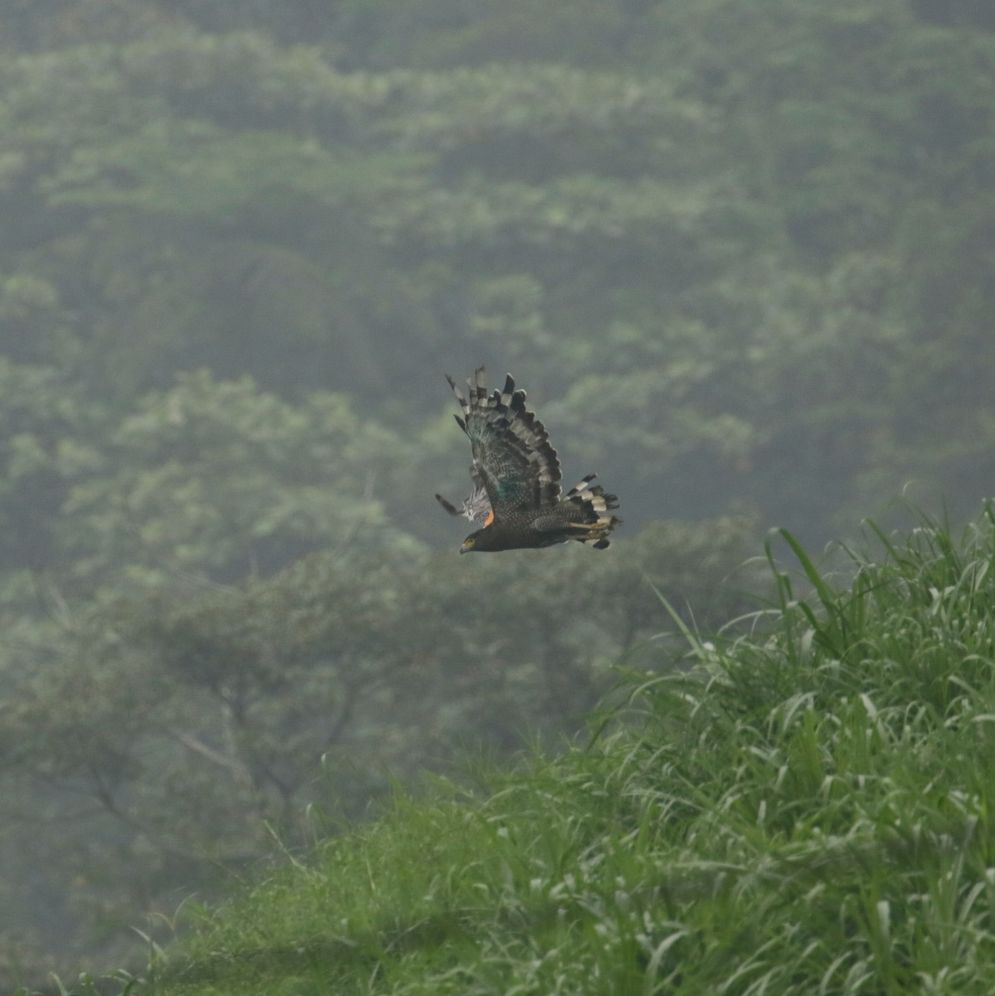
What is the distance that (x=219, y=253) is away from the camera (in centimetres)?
3014

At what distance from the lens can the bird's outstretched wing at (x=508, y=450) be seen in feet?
13.4

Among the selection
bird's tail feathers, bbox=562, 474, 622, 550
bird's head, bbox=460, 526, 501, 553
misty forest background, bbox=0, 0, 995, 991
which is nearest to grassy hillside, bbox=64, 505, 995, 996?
bird's tail feathers, bbox=562, 474, 622, 550

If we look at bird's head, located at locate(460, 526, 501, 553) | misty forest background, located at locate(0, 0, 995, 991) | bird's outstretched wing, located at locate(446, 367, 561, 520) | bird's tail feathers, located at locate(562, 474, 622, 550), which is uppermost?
bird's outstretched wing, located at locate(446, 367, 561, 520)

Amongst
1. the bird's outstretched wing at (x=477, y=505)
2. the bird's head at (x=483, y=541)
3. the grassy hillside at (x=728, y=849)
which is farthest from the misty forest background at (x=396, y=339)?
the bird's head at (x=483, y=541)

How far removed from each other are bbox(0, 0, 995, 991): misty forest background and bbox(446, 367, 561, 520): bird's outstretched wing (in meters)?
11.0

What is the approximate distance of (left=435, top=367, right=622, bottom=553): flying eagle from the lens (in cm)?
402

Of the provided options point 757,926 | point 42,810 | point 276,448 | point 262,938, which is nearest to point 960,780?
point 757,926

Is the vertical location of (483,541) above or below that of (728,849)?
above

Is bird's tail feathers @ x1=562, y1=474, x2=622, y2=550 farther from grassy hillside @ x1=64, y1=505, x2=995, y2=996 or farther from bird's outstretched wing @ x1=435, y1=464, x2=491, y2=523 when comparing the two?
grassy hillside @ x1=64, y1=505, x2=995, y2=996

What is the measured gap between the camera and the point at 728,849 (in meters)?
4.09

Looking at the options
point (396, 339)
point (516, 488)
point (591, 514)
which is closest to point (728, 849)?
point (591, 514)

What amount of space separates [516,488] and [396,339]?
2574 cm

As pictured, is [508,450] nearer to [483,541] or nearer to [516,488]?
[516,488]

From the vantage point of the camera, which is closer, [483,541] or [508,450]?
[483,541]
